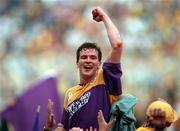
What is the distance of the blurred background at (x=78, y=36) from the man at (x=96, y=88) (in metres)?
16.2

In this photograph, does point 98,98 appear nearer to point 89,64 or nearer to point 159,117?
point 89,64

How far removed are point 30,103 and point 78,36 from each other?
13.2 m

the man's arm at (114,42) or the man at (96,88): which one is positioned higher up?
the man's arm at (114,42)

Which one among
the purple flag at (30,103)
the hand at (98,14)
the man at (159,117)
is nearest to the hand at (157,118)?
the man at (159,117)

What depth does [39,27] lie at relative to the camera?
24.3 meters

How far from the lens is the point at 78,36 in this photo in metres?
24.5

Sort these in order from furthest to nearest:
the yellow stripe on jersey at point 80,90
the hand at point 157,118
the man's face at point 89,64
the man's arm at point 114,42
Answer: the man's face at point 89,64
the yellow stripe on jersey at point 80,90
the man's arm at point 114,42
the hand at point 157,118

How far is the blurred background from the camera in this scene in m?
23.8

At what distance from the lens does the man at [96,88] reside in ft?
22.3

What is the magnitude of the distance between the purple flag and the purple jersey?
3.95 metres

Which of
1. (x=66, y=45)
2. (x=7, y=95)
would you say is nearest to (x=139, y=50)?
(x=66, y=45)

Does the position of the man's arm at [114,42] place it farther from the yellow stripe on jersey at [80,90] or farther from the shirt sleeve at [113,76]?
the yellow stripe on jersey at [80,90]

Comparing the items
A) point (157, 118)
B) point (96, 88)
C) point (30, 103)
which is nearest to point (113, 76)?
point (96, 88)

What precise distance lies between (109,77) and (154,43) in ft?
56.4
